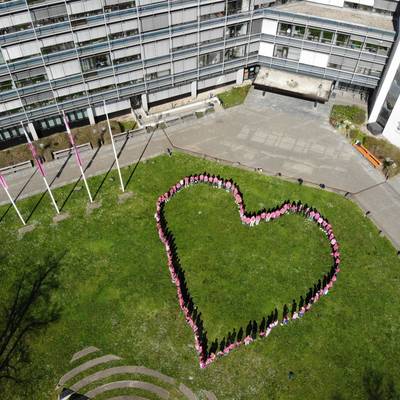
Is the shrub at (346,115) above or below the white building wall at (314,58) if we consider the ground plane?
below

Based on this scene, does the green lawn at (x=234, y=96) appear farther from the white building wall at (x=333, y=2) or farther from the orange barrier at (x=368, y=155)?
the orange barrier at (x=368, y=155)

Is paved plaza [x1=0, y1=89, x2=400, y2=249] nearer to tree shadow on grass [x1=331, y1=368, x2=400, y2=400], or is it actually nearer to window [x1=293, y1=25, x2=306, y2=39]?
window [x1=293, y1=25, x2=306, y2=39]

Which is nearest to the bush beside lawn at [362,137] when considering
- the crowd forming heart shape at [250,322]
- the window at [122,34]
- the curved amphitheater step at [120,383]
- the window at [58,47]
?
the crowd forming heart shape at [250,322]

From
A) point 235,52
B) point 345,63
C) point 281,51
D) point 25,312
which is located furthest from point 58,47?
point 345,63

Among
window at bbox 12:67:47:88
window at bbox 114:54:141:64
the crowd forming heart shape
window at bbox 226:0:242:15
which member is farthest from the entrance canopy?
window at bbox 12:67:47:88

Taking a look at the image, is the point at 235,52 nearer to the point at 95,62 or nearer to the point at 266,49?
the point at 266,49

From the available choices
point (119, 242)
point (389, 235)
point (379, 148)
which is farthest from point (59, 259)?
point (379, 148)

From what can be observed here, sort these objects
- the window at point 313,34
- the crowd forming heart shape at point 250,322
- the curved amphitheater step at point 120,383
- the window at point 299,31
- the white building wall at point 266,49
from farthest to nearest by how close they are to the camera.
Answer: the white building wall at point 266,49, the window at point 299,31, the window at point 313,34, the crowd forming heart shape at point 250,322, the curved amphitheater step at point 120,383
